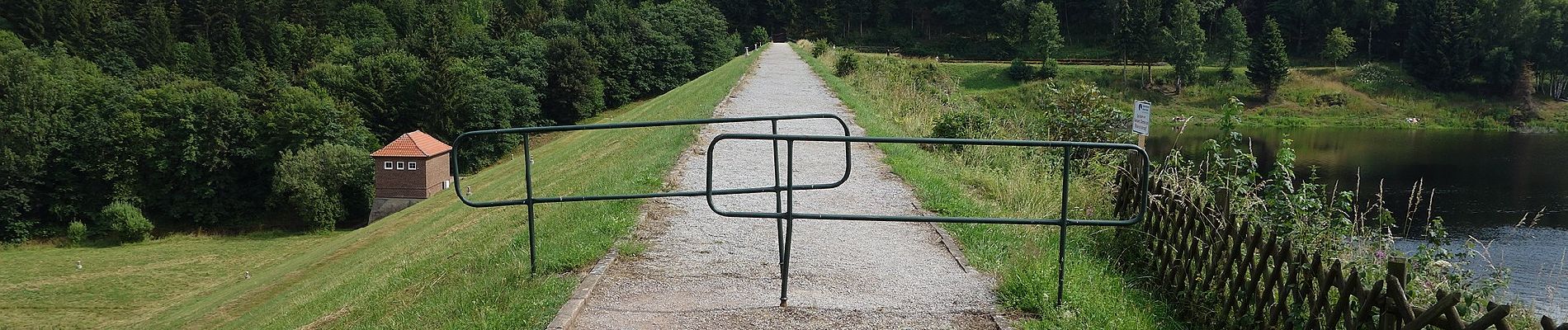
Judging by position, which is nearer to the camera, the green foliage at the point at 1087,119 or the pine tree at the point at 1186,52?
the green foliage at the point at 1087,119

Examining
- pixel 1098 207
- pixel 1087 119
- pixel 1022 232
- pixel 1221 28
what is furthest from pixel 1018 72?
pixel 1022 232

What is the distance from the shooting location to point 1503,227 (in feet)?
71.0

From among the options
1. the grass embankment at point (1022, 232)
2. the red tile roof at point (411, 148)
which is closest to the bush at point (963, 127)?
the grass embankment at point (1022, 232)

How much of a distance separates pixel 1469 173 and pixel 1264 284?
113 feet

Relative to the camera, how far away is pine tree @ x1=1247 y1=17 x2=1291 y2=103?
60156 mm

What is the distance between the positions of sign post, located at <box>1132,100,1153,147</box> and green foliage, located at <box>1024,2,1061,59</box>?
211ft

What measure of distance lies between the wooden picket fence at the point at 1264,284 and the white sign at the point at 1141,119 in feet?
5.88

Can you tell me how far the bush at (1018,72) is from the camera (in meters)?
64.6

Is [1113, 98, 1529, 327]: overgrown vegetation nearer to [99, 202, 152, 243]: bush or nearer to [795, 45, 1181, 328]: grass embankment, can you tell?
[795, 45, 1181, 328]: grass embankment

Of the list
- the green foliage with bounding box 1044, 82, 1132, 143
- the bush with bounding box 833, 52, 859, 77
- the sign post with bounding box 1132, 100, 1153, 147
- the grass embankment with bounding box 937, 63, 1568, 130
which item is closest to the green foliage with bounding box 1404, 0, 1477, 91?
the grass embankment with bounding box 937, 63, 1568, 130

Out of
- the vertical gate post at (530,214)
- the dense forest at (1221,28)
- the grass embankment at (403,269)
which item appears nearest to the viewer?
the vertical gate post at (530,214)

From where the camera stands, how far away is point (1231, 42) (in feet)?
224

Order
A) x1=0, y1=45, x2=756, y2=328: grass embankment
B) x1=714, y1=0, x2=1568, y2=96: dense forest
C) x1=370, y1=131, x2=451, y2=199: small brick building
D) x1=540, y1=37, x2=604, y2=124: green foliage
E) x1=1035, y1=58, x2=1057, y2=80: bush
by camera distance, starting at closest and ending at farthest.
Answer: x1=0, y1=45, x2=756, y2=328: grass embankment < x1=370, y1=131, x2=451, y2=199: small brick building < x1=540, y1=37, x2=604, y2=124: green foliage < x1=714, y1=0, x2=1568, y2=96: dense forest < x1=1035, y1=58, x2=1057, y2=80: bush

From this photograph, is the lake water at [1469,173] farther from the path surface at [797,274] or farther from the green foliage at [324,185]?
the green foliage at [324,185]
